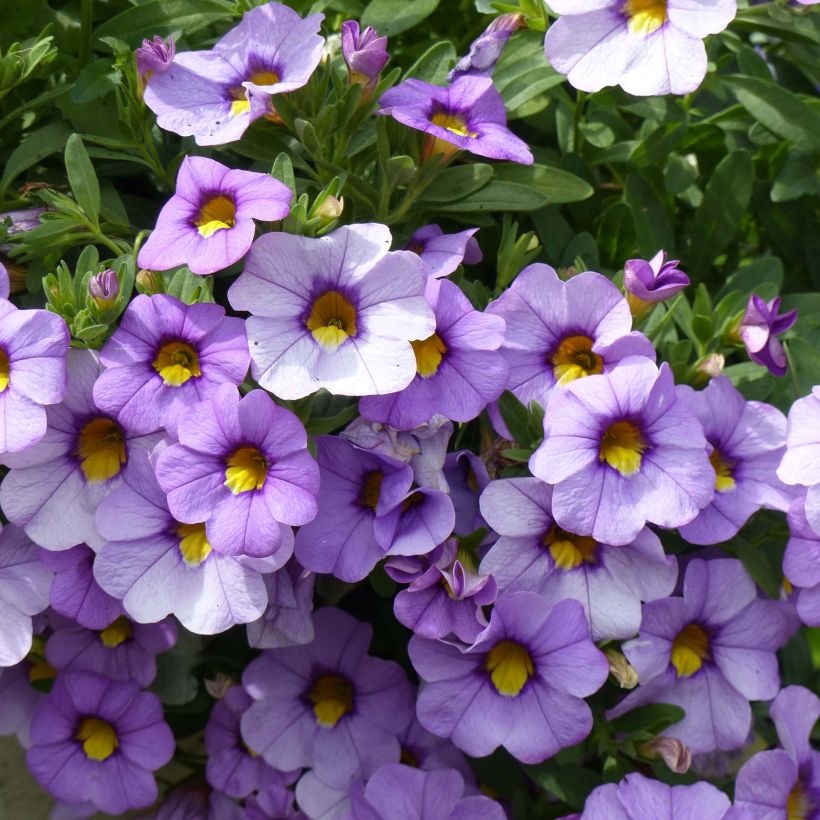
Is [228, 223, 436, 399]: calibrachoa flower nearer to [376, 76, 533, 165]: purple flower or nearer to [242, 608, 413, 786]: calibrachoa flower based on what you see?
[376, 76, 533, 165]: purple flower

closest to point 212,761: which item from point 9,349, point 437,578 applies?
point 437,578

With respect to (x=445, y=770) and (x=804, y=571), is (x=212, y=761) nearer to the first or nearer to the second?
(x=445, y=770)

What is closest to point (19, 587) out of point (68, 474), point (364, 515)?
point (68, 474)

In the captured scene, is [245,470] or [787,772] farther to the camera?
[787,772]

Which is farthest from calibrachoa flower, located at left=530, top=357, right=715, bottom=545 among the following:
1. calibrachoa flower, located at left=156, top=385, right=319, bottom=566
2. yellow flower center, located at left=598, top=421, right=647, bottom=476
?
calibrachoa flower, located at left=156, top=385, right=319, bottom=566

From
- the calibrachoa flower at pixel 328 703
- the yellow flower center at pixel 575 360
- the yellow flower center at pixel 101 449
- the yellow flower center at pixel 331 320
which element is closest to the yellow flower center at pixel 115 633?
the calibrachoa flower at pixel 328 703

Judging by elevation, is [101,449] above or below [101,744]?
above

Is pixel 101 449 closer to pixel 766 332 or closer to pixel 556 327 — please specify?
pixel 556 327
